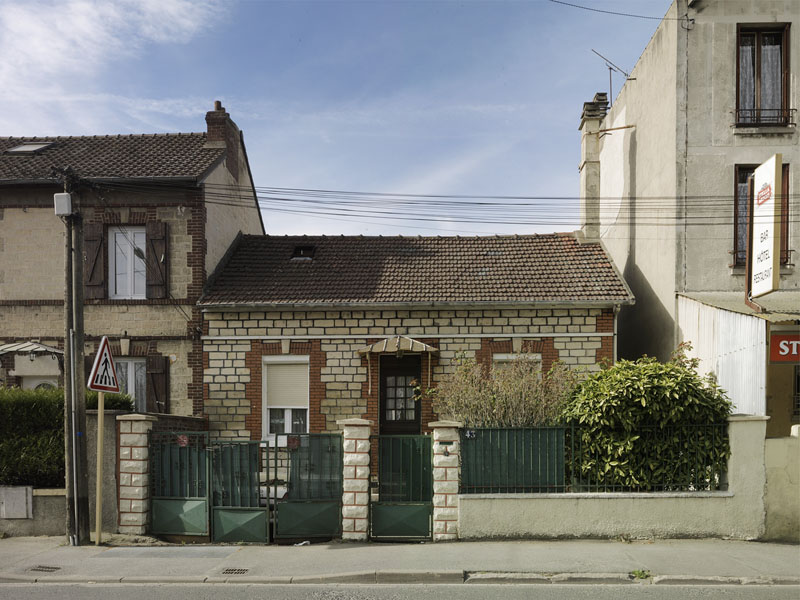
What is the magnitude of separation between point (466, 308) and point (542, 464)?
4.98 meters

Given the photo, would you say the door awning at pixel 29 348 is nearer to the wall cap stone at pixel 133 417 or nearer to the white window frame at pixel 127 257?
the white window frame at pixel 127 257

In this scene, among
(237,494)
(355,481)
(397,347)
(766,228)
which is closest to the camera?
(355,481)

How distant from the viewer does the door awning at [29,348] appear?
47.1 feet

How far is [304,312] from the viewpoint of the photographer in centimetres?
1462

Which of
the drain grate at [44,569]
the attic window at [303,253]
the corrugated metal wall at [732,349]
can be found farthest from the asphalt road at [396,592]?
the attic window at [303,253]

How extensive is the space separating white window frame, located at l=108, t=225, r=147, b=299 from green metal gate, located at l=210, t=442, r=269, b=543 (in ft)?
20.4

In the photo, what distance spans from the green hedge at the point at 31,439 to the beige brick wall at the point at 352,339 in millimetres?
3886

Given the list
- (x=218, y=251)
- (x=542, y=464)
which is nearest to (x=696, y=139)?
(x=542, y=464)

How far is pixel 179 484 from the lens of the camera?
413 inches

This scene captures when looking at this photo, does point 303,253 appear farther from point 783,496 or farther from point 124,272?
point 783,496

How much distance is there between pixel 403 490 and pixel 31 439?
599 centimetres

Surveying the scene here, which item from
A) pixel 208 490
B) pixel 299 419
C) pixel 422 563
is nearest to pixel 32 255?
pixel 299 419

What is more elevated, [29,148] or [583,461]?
[29,148]

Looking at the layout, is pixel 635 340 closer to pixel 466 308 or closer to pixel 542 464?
pixel 466 308
